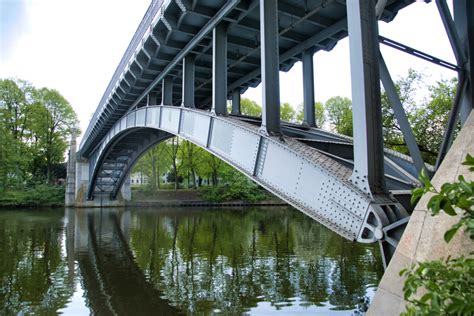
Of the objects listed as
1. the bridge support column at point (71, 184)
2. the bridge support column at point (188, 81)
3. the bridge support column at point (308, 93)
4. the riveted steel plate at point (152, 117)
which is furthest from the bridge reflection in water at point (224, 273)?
the bridge support column at point (71, 184)

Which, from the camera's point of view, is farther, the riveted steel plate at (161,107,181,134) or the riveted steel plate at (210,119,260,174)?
the riveted steel plate at (161,107,181,134)

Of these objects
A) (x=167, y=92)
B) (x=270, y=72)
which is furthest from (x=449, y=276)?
(x=167, y=92)

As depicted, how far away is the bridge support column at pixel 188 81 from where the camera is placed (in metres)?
10.1

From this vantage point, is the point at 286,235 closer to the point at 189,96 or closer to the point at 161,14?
the point at 189,96

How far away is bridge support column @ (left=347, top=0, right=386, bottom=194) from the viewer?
4.13 m

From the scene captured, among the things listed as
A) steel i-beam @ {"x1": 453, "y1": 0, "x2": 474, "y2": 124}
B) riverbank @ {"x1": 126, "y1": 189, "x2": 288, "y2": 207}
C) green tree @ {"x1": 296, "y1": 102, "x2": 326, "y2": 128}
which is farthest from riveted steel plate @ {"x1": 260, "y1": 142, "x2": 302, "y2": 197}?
riverbank @ {"x1": 126, "y1": 189, "x2": 288, "y2": 207}

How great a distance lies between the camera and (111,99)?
676 inches

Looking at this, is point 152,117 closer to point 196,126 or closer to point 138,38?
point 138,38

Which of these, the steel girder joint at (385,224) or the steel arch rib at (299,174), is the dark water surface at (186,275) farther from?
the steel girder joint at (385,224)

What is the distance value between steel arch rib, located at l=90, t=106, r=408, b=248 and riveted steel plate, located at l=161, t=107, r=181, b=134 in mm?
1266

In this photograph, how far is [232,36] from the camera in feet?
31.0

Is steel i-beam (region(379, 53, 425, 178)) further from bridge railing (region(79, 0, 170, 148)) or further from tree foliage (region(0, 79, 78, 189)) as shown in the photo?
tree foliage (region(0, 79, 78, 189))

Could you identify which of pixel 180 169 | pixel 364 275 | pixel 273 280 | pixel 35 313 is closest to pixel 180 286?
pixel 273 280

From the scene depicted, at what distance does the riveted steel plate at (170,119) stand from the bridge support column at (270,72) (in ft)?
14.9
